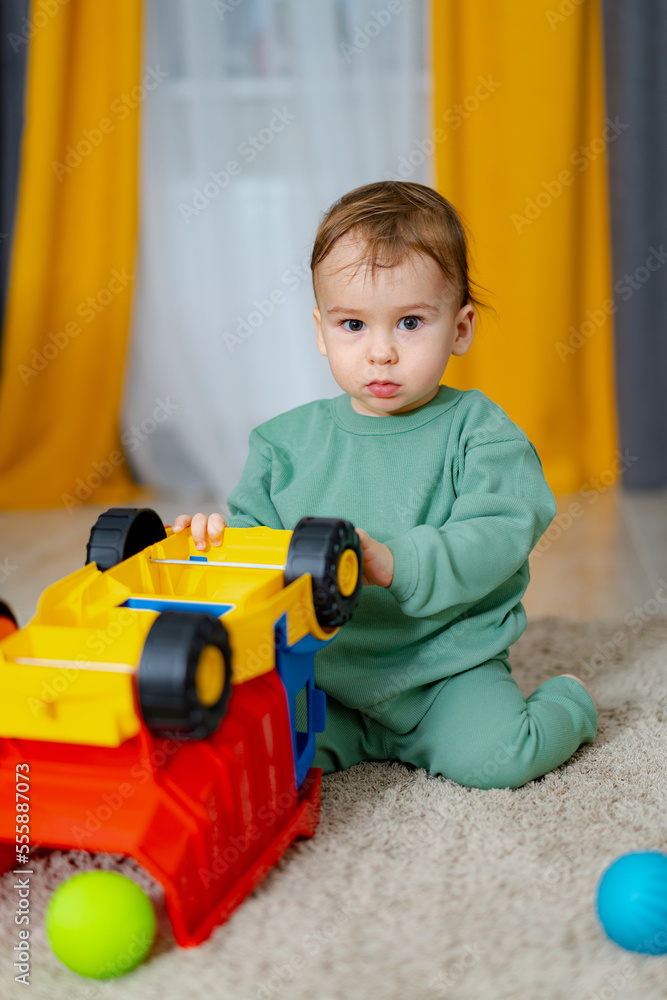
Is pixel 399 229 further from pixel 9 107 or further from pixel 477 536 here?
pixel 9 107

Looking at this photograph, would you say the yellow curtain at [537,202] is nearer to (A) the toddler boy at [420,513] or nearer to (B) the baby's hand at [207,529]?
(A) the toddler boy at [420,513]

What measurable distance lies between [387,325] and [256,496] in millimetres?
246

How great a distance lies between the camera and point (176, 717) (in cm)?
64

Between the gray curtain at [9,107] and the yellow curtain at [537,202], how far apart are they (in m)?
0.94

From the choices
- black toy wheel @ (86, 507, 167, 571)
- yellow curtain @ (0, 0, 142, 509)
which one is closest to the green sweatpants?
black toy wheel @ (86, 507, 167, 571)

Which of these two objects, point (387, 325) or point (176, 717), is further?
point (387, 325)

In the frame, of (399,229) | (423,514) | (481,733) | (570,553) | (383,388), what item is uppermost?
(399,229)

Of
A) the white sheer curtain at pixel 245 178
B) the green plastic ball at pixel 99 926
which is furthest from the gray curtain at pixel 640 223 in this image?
the green plastic ball at pixel 99 926

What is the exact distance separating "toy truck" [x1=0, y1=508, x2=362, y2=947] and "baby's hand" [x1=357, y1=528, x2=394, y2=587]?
0.14 feet

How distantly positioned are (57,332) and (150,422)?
0.30 meters

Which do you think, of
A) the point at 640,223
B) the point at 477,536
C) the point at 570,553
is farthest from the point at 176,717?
the point at 640,223

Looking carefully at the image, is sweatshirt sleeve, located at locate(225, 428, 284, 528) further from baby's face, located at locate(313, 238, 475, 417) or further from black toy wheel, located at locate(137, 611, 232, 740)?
black toy wheel, located at locate(137, 611, 232, 740)

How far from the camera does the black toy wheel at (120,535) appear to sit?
0.87 m

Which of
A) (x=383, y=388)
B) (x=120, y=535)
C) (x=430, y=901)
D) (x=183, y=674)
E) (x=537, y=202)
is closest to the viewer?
(x=183, y=674)
